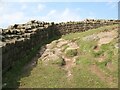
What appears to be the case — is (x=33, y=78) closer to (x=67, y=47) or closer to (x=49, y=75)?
(x=49, y=75)

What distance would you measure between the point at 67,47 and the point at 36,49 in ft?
10.1

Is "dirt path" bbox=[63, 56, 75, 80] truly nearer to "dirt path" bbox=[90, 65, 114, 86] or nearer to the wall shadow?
"dirt path" bbox=[90, 65, 114, 86]

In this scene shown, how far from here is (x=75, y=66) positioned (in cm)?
2605

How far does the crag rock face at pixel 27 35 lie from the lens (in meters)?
24.0

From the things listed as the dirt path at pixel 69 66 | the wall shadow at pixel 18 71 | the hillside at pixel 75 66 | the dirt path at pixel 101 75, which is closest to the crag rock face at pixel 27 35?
the wall shadow at pixel 18 71

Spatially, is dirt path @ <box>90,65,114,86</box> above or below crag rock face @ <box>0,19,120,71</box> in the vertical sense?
below

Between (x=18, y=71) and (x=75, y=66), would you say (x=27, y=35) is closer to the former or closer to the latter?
(x=18, y=71)

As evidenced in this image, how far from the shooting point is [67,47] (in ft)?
100

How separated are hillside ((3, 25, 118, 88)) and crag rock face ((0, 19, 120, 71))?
3.45 ft

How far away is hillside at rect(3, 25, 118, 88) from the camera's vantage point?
74.2ft

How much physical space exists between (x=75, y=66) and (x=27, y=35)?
21.0 ft

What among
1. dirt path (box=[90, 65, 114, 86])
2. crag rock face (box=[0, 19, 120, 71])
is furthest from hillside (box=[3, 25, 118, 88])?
crag rock face (box=[0, 19, 120, 71])

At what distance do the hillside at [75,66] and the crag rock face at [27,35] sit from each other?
1.05 m

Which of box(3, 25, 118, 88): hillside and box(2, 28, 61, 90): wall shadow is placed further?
box(3, 25, 118, 88): hillside
